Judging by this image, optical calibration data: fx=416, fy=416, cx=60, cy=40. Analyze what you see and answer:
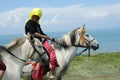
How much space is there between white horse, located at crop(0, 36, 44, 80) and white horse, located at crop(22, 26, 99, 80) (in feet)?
9.87

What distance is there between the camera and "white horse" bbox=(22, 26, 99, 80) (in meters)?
12.0

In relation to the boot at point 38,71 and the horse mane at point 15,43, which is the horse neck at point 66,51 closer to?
the boot at point 38,71

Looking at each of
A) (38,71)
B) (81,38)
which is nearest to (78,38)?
(81,38)

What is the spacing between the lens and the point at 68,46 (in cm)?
1245

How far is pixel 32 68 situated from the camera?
1168cm

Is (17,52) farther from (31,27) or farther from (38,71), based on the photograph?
(38,71)

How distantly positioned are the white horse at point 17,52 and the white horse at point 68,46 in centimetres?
301

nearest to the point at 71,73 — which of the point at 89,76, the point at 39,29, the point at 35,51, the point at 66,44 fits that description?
the point at 89,76

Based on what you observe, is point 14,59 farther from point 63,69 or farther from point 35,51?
point 63,69

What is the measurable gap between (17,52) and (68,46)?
3769 mm

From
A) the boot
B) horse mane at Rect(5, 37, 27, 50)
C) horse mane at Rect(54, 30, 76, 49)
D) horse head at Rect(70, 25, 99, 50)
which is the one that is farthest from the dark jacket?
horse mane at Rect(5, 37, 27, 50)

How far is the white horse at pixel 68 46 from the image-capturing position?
12.0 metres

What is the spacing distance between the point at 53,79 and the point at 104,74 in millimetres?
6848

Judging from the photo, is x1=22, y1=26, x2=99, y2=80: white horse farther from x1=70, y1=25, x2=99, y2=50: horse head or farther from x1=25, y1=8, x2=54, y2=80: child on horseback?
x1=25, y1=8, x2=54, y2=80: child on horseback
